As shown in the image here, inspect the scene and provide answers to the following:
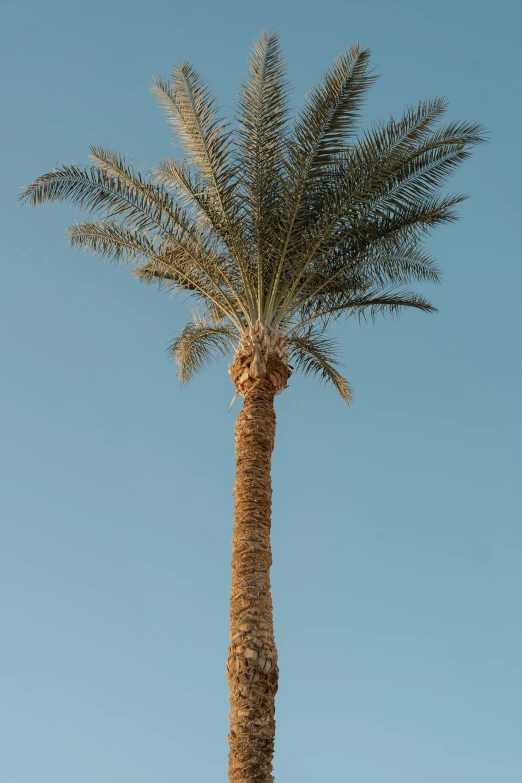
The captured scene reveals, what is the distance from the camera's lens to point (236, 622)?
39.7 ft

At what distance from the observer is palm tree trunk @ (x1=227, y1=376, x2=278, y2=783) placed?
446 inches

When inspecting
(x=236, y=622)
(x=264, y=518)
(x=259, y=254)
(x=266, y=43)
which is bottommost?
(x=236, y=622)

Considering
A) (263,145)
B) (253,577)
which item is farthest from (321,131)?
(253,577)

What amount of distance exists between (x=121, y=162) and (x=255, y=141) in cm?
224

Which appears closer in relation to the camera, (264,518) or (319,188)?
(264,518)

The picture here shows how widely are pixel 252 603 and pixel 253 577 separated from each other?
14.5 inches

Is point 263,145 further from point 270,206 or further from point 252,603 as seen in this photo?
point 252,603

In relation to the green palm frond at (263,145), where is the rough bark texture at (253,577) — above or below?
below

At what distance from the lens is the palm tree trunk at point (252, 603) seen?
11.3 m

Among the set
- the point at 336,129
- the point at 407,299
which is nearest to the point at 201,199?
the point at 336,129

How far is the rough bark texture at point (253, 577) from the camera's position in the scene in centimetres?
1134

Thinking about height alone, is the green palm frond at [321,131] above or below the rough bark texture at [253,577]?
above

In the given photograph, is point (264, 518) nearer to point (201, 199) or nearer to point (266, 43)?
point (201, 199)

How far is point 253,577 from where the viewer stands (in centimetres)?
1236
